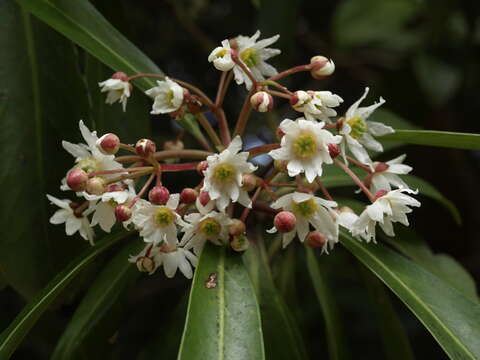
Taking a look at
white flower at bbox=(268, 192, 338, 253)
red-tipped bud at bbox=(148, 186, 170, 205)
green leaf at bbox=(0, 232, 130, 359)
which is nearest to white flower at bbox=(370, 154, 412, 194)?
white flower at bbox=(268, 192, 338, 253)

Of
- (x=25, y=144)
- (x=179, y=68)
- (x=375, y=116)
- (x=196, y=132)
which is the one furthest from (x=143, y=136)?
(x=179, y=68)

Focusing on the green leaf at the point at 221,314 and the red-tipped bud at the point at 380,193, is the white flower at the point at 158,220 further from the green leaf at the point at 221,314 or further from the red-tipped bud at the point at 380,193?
the red-tipped bud at the point at 380,193

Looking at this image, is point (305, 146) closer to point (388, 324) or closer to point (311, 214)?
point (311, 214)

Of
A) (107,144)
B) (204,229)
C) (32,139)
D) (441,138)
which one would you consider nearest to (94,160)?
(107,144)

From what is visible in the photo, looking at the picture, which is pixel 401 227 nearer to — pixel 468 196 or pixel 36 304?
pixel 36 304

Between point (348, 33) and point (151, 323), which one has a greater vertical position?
point (348, 33)

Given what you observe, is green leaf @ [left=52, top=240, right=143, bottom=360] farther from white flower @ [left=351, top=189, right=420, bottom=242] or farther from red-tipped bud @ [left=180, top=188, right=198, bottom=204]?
white flower @ [left=351, top=189, right=420, bottom=242]

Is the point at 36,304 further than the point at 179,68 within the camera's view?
No

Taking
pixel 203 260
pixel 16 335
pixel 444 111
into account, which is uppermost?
pixel 444 111
